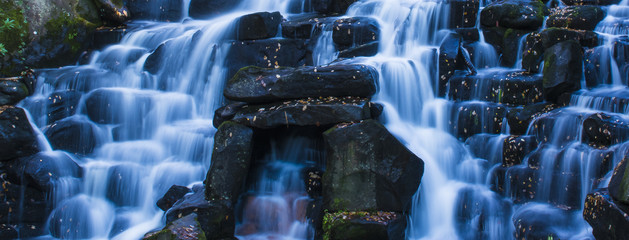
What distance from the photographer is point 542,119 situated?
7191 millimetres

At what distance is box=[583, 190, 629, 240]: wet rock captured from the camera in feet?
15.0

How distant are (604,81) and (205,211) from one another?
673 cm

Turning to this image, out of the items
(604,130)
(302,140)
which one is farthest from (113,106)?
(604,130)

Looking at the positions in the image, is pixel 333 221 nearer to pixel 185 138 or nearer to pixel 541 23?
pixel 185 138

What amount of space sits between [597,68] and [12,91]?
33.6ft

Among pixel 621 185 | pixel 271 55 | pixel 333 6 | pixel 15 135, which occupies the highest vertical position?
pixel 333 6

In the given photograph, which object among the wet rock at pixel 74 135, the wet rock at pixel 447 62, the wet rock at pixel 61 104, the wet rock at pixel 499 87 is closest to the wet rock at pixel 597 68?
the wet rock at pixel 499 87

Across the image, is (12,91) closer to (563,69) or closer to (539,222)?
(539,222)

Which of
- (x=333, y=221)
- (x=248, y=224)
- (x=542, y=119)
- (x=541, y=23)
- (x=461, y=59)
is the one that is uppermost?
(x=541, y=23)

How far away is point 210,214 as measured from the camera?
6.68m

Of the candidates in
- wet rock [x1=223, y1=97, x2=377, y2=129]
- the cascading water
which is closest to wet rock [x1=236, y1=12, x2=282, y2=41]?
the cascading water

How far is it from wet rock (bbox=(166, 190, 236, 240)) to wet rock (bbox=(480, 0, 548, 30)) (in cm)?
645

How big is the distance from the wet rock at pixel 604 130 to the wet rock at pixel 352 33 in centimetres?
443

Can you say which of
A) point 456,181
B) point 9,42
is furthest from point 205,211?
point 9,42
